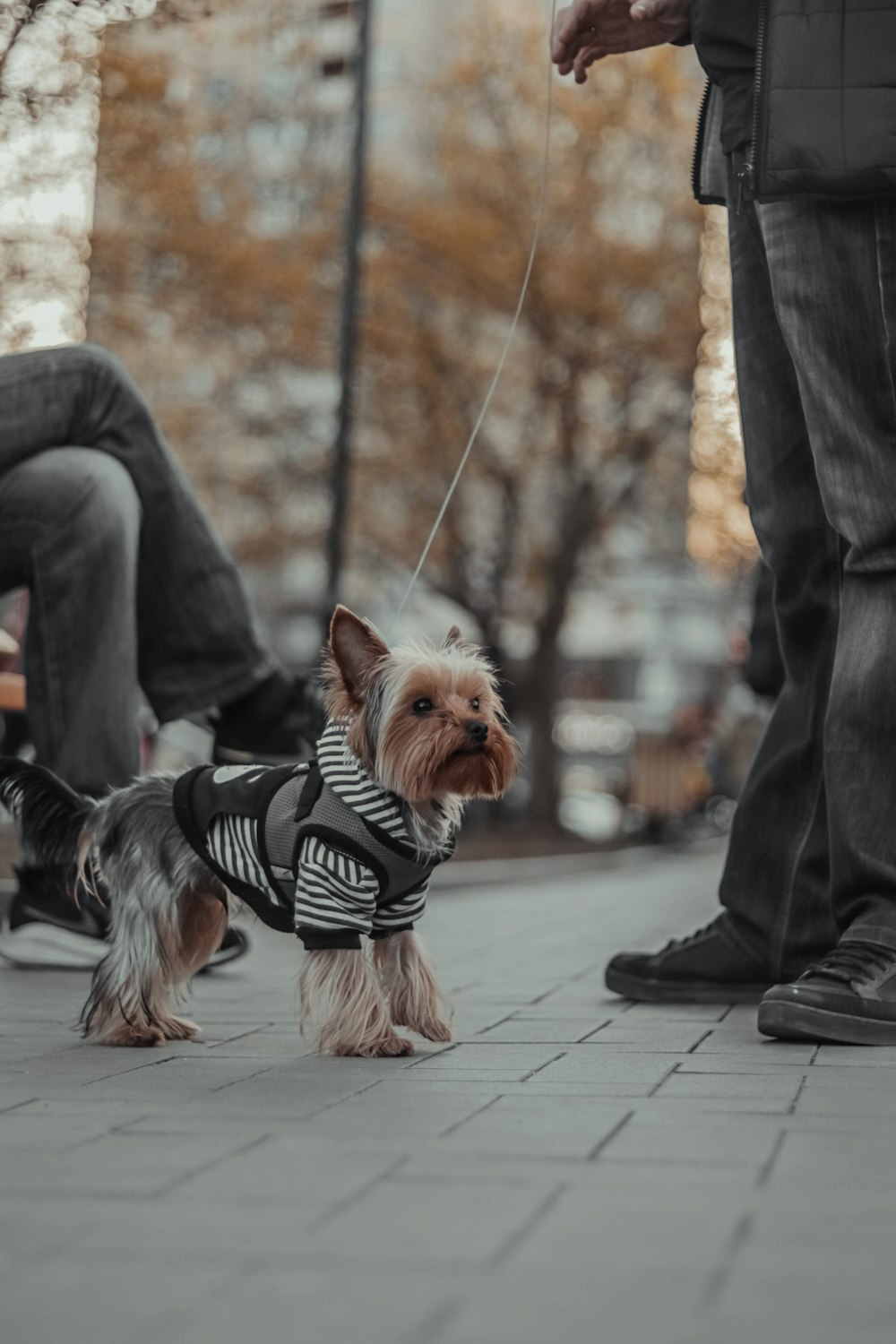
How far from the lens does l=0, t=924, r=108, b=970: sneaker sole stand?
523 centimetres

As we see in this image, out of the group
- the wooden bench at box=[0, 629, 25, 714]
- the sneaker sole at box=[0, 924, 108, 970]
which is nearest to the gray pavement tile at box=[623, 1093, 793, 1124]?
the sneaker sole at box=[0, 924, 108, 970]

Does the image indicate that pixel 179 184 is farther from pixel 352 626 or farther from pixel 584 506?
pixel 352 626

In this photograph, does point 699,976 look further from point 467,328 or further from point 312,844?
point 467,328

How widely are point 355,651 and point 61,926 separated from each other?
1.54 metres

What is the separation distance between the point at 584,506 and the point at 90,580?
64.5 ft

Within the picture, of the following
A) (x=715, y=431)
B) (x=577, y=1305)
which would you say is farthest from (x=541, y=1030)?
(x=715, y=431)

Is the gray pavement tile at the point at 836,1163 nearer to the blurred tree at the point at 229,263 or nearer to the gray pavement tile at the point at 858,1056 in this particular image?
the gray pavement tile at the point at 858,1056

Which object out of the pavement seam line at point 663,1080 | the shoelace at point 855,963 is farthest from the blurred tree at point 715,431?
the pavement seam line at point 663,1080

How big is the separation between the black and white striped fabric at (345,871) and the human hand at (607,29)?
1.89 m

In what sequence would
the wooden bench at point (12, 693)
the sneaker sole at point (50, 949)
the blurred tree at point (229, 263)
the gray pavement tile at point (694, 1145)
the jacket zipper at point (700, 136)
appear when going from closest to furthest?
1. the gray pavement tile at point (694, 1145)
2. the jacket zipper at point (700, 136)
3. the sneaker sole at point (50, 949)
4. the wooden bench at point (12, 693)
5. the blurred tree at point (229, 263)

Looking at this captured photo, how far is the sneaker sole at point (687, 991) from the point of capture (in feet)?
13.8

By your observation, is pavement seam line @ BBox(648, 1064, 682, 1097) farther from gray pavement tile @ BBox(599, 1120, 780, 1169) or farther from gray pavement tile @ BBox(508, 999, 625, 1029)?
gray pavement tile @ BBox(508, 999, 625, 1029)

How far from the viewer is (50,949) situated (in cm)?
554

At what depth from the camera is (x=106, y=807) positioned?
13.3 feet
